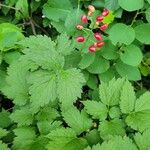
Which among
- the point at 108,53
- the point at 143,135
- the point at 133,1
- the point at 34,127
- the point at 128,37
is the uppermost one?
the point at 133,1

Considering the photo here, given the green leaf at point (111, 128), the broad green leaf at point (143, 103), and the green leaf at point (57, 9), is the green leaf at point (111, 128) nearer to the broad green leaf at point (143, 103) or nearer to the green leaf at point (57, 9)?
the broad green leaf at point (143, 103)

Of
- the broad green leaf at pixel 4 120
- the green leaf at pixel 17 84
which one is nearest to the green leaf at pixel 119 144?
the green leaf at pixel 17 84

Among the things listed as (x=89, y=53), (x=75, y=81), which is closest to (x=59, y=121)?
(x=75, y=81)

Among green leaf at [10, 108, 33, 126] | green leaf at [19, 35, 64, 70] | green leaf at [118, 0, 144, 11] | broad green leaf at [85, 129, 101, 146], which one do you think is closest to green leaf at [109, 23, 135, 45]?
green leaf at [118, 0, 144, 11]

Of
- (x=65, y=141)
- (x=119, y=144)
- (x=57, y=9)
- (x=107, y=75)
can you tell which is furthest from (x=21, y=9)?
→ (x=119, y=144)

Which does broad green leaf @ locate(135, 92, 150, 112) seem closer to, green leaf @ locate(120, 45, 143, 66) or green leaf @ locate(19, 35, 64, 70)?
green leaf @ locate(120, 45, 143, 66)

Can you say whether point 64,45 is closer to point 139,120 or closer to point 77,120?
point 77,120

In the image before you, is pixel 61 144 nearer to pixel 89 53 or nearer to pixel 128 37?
pixel 89 53
